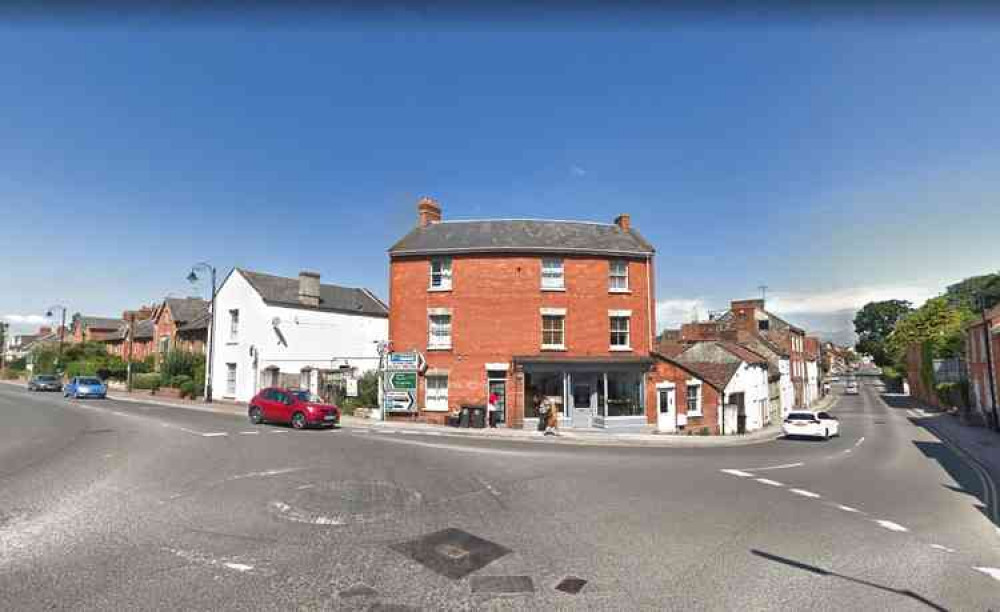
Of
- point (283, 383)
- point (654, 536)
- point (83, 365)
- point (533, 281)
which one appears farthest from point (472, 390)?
point (83, 365)

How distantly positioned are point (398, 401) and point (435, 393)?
194cm

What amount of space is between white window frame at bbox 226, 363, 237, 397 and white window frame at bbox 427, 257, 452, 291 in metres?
17.1

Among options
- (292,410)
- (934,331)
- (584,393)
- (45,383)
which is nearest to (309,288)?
(292,410)

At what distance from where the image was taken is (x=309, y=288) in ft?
116

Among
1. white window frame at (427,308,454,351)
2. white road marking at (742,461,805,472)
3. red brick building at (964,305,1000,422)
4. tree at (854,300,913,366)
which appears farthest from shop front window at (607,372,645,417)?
tree at (854,300,913,366)

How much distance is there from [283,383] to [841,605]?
31133 millimetres

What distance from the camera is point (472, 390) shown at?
82.2 feet

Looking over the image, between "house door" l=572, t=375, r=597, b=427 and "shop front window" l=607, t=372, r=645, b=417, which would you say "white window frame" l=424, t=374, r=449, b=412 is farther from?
"shop front window" l=607, t=372, r=645, b=417

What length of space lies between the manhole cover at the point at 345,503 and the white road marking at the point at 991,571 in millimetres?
8436

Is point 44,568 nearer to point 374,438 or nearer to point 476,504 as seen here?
point 476,504

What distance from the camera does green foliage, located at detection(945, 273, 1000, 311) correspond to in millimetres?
73500

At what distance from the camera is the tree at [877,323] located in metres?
96.5

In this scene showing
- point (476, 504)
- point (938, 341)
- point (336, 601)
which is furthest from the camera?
point (938, 341)

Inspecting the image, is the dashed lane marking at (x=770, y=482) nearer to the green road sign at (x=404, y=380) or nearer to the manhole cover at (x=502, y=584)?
the manhole cover at (x=502, y=584)
